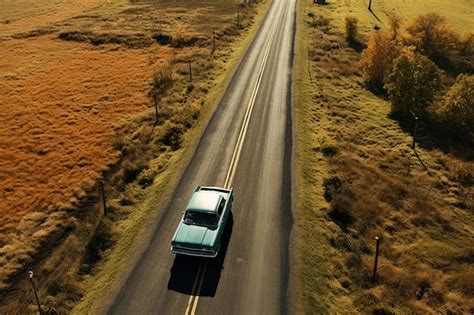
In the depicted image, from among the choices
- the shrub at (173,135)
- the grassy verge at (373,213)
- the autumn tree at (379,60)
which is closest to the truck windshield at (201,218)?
the grassy verge at (373,213)

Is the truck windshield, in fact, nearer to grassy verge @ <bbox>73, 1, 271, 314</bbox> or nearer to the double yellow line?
the double yellow line

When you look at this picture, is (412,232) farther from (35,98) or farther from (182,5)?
(182,5)

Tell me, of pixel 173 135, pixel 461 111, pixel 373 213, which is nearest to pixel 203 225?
pixel 373 213

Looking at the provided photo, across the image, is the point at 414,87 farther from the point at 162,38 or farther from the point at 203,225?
the point at 162,38

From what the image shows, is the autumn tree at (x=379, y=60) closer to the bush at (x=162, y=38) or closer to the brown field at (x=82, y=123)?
the brown field at (x=82, y=123)

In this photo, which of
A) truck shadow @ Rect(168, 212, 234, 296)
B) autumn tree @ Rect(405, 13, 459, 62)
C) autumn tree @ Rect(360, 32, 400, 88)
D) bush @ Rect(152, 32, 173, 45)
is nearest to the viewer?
truck shadow @ Rect(168, 212, 234, 296)

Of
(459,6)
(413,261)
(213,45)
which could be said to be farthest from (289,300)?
(459,6)

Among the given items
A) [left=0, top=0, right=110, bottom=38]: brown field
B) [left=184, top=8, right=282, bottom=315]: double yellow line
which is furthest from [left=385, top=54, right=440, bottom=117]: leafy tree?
[left=0, top=0, right=110, bottom=38]: brown field
